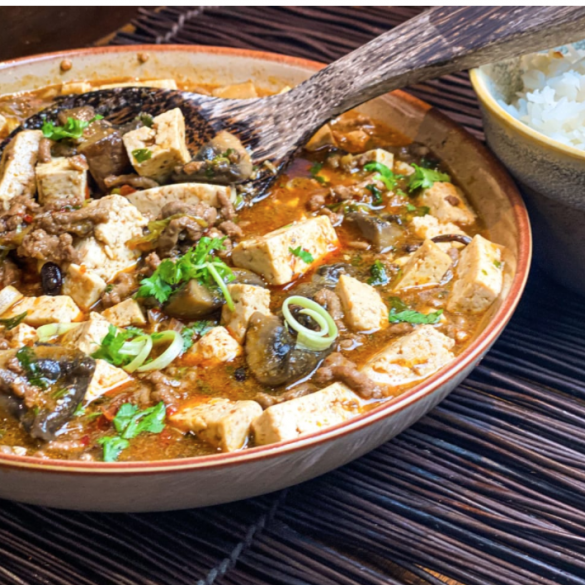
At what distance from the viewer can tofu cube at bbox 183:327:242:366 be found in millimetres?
2414

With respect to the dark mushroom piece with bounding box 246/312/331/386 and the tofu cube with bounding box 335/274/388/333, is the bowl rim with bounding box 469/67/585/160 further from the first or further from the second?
the dark mushroom piece with bounding box 246/312/331/386

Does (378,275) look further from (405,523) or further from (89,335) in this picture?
(89,335)

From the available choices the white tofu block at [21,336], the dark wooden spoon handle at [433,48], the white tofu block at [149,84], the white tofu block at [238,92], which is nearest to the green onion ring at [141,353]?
the white tofu block at [21,336]

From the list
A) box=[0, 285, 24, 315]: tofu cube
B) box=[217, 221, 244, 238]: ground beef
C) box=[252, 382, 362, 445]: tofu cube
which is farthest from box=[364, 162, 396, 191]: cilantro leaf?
box=[0, 285, 24, 315]: tofu cube

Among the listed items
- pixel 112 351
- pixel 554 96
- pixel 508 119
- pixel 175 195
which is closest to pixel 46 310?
pixel 112 351

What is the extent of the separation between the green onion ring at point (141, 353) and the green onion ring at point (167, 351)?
0.02 m

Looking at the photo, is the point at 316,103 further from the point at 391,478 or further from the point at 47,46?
the point at 47,46

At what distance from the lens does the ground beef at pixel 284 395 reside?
2.21 meters

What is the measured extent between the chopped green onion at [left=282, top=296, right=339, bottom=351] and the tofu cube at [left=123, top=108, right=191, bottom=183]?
41.7 inches

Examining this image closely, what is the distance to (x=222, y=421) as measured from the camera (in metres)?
2.05

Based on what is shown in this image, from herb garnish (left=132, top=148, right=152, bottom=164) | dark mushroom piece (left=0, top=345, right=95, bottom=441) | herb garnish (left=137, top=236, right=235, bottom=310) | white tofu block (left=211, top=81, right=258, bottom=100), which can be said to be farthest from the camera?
white tofu block (left=211, top=81, right=258, bottom=100)

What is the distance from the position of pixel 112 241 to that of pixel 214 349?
774 millimetres

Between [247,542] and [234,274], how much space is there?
1.08m

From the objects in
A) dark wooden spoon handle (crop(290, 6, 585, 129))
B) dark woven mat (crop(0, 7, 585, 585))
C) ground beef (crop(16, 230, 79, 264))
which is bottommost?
dark woven mat (crop(0, 7, 585, 585))
